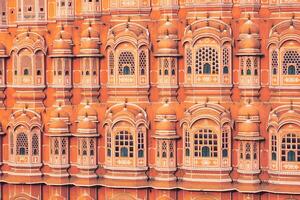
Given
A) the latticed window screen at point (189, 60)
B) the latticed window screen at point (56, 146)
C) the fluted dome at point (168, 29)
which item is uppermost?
the fluted dome at point (168, 29)

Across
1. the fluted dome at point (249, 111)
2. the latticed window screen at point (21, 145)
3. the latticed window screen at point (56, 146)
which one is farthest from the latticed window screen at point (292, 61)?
the latticed window screen at point (21, 145)

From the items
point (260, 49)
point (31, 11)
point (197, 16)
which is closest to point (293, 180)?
point (260, 49)

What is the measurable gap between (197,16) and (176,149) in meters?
6.27

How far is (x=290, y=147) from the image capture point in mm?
39906

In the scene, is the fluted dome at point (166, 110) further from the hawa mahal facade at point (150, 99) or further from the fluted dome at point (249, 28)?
the fluted dome at point (249, 28)

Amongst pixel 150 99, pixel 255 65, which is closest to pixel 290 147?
pixel 255 65

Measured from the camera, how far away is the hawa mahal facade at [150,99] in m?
40.2

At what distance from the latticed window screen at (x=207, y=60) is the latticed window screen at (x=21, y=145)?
926 cm

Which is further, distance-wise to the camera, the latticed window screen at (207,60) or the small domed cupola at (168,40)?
the small domed cupola at (168,40)

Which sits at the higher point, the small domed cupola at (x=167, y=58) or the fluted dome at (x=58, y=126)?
the small domed cupola at (x=167, y=58)

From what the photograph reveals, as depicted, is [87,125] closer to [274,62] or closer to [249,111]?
[249,111]

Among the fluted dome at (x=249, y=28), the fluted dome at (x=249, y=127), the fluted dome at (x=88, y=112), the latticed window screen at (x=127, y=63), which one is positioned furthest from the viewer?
the fluted dome at (x=88, y=112)

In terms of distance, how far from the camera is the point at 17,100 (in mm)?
43406

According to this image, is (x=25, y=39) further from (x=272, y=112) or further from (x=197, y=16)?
(x=272, y=112)
